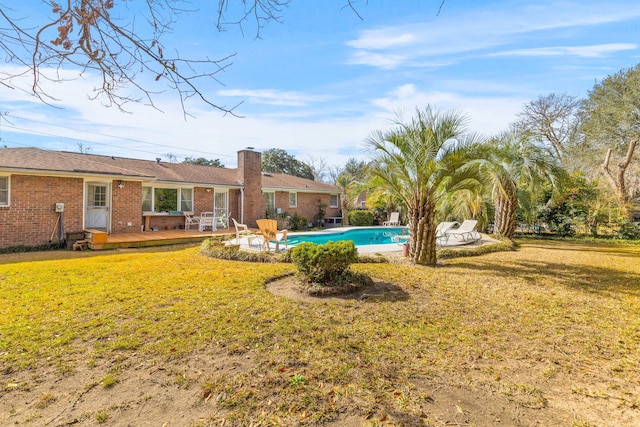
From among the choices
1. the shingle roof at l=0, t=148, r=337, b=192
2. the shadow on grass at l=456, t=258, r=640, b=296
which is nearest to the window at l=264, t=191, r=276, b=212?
the shingle roof at l=0, t=148, r=337, b=192

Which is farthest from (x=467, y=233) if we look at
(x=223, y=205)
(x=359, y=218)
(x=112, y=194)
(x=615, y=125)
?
(x=615, y=125)

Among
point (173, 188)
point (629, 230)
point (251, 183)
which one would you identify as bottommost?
point (629, 230)

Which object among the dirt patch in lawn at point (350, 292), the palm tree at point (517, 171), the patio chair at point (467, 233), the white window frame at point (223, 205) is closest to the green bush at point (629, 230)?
the palm tree at point (517, 171)

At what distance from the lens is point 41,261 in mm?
9523

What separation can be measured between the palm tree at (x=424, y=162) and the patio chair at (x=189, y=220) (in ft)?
38.9

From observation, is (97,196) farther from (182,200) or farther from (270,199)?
(270,199)

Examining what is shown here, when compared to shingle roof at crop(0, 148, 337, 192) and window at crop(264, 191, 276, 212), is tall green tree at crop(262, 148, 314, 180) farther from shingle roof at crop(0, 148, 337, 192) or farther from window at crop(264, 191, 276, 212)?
window at crop(264, 191, 276, 212)

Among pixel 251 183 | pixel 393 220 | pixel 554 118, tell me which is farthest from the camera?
pixel 554 118

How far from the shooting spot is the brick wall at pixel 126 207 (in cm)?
1463

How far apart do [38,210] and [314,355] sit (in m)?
13.9

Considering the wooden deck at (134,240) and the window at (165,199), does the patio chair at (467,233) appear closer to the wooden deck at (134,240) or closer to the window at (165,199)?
the wooden deck at (134,240)

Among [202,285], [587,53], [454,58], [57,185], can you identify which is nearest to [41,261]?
[57,185]

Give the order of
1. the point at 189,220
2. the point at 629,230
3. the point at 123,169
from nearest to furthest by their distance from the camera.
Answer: the point at 123,169 → the point at 629,230 → the point at 189,220

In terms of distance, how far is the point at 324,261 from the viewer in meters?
6.18
